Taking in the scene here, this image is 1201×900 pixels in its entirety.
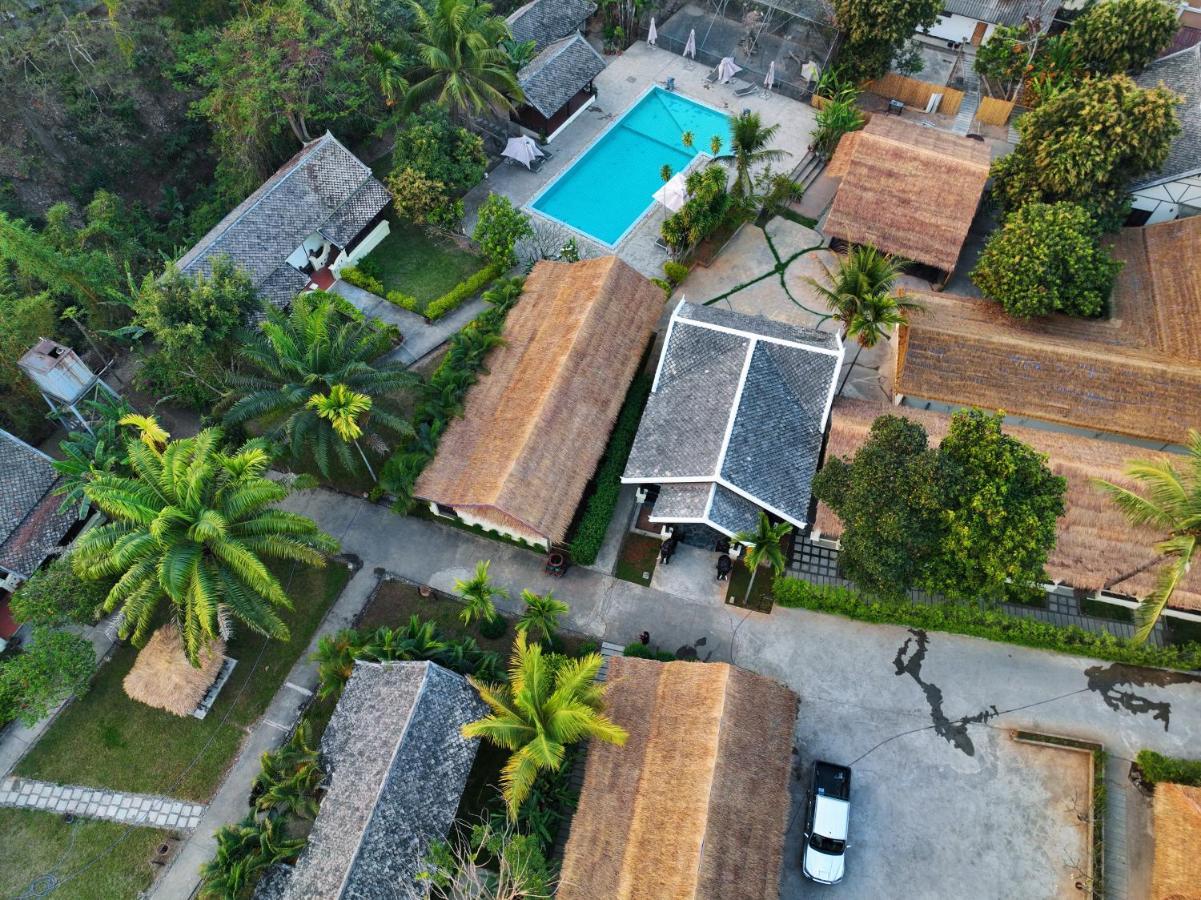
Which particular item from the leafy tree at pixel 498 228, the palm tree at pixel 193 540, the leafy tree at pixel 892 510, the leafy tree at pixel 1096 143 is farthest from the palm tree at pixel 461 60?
the leafy tree at pixel 892 510

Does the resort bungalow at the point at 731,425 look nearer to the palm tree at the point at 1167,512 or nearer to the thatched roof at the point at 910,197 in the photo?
the thatched roof at the point at 910,197

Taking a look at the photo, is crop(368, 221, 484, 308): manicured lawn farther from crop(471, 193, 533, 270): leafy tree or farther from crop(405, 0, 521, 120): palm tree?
crop(405, 0, 521, 120): palm tree

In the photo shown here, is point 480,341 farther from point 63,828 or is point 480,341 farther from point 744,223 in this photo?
point 63,828

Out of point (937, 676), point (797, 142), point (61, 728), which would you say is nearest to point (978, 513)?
point (937, 676)

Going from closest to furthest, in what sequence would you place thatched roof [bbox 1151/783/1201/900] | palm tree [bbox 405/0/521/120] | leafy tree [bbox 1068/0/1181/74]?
thatched roof [bbox 1151/783/1201/900] → palm tree [bbox 405/0/521/120] → leafy tree [bbox 1068/0/1181/74]

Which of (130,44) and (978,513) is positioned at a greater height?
(130,44)

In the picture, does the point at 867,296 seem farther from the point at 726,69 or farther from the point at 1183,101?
the point at 726,69

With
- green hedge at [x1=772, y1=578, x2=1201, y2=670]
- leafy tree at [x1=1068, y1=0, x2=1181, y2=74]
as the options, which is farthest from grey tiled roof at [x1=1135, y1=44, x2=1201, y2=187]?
green hedge at [x1=772, y1=578, x2=1201, y2=670]
